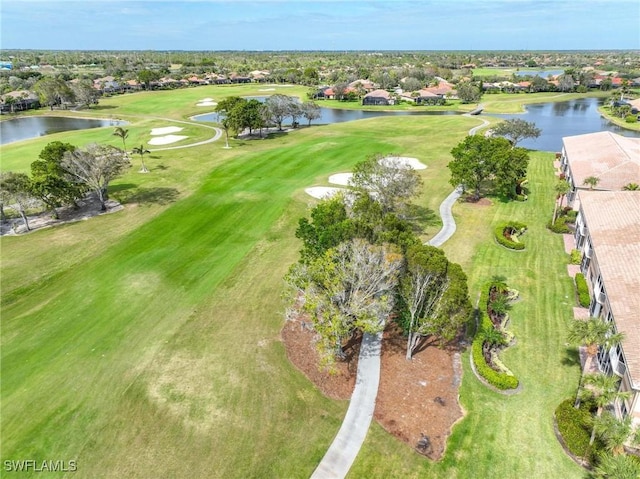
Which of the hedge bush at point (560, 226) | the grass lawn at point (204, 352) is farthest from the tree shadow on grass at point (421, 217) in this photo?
the hedge bush at point (560, 226)

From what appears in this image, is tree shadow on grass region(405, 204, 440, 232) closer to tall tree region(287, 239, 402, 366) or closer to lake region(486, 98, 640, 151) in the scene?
tall tree region(287, 239, 402, 366)

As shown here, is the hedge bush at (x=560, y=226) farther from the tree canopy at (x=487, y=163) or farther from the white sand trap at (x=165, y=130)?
the white sand trap at (x=165, y=130)

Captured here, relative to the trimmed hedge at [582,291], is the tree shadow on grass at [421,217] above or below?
above

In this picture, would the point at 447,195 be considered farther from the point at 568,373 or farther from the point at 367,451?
the point at 367,451

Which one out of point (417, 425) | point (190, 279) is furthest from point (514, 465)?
point (190, 279)

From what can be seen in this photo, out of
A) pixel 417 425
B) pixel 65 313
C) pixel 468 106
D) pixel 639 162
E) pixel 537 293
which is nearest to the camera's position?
pixel 417 425

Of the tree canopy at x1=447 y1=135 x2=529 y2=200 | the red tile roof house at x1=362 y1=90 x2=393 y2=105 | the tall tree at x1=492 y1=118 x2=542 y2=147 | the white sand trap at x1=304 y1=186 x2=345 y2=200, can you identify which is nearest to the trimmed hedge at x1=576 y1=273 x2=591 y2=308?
the tree canopy at x1=447 y1=135 x2=529 y2=200

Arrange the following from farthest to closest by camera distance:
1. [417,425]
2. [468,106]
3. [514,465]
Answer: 1. [468,106]
2. [417,425]
3. [514,465]
